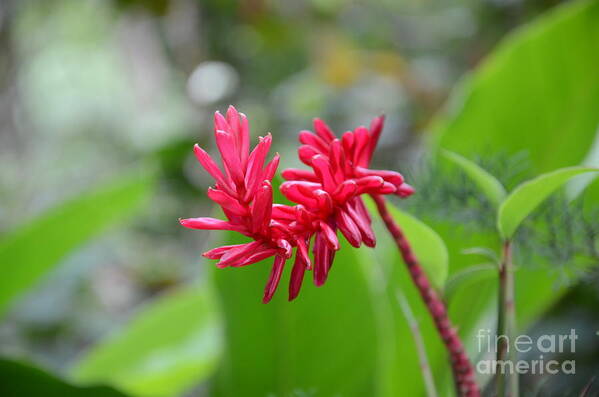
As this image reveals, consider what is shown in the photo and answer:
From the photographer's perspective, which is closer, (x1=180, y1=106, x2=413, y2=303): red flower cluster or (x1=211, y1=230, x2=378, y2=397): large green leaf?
(x1=180, y1=106, x2=413, y2=303): red flower cluster

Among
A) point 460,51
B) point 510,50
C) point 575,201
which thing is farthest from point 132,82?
point 575,201

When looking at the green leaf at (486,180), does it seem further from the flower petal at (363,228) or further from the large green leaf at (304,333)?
the large green leaf at (304,333)

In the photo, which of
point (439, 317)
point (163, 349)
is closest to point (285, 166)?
point (163, 349)

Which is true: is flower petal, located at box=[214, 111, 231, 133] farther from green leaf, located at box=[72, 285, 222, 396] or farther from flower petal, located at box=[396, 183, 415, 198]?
green leaf, located at box=[72, 285, 222, 396]

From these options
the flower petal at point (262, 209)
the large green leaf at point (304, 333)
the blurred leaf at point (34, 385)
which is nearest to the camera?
the flower petal at point (262, 209)

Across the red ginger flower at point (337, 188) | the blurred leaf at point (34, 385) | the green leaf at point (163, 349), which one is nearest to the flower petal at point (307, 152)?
the red ginger flower at point (337, 188)

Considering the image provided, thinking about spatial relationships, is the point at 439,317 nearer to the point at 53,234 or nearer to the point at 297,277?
the point at 297,277

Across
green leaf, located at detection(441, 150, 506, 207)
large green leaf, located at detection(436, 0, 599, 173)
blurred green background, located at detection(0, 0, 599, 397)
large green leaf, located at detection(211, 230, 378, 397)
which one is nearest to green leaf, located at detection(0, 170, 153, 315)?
blurred green background, located at detection(0, 0, 599, 397)
